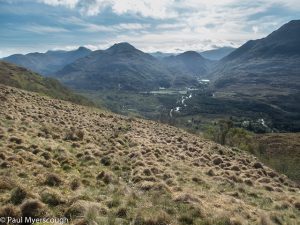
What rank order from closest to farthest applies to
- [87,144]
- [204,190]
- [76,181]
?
1. [76,181]
2. [204,190]
3. [87,144]

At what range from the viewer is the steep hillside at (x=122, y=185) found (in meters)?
15.7

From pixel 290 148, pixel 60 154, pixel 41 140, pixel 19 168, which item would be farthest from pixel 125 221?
pixel 290 148

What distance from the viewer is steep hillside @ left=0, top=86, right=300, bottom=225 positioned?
1571 centimetres

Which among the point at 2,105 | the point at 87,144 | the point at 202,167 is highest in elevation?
the point at 2,105

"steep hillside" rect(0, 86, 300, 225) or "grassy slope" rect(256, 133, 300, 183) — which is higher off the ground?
"steep hillside" rect(0, 86, 300, 225)

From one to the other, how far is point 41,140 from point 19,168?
36.9 ft

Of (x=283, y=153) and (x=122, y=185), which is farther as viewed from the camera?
(x=283, y=153)

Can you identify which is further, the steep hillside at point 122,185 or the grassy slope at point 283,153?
the grassy slope at point 283,153

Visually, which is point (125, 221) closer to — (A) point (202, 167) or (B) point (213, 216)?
(B) point (213, 216)

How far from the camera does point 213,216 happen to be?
16766 millimetres

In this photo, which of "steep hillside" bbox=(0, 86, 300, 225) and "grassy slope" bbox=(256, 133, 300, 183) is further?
"grassy slope" bbox=(256, 133, 300, 183)

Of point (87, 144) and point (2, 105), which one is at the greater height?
point (2, 105)

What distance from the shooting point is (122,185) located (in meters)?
22.1

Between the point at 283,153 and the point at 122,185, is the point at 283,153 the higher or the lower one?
the lower one
